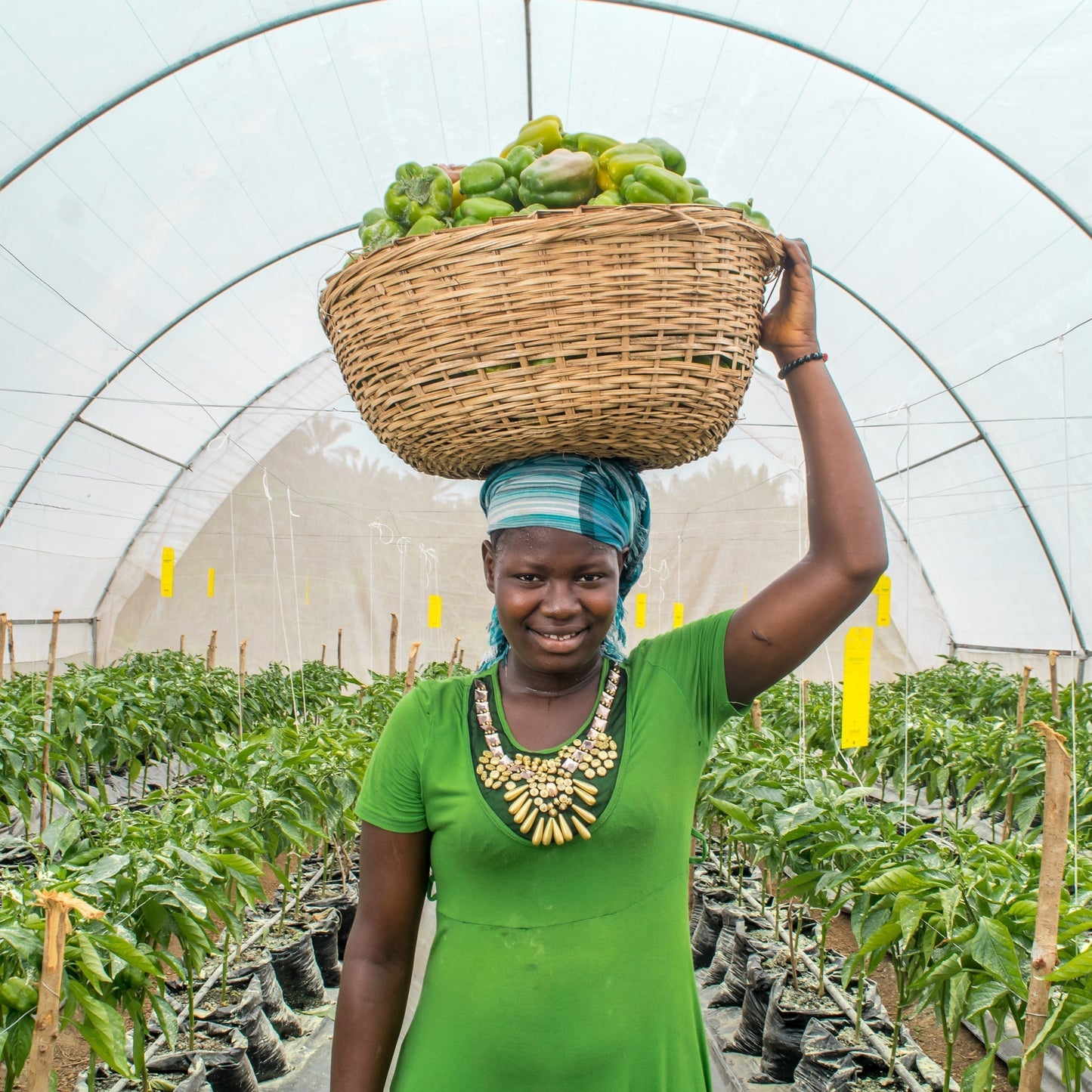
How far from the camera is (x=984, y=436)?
303 inches

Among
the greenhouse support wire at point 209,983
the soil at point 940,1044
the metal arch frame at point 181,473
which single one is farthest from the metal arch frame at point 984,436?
the greenhouse support wire at point 209,983

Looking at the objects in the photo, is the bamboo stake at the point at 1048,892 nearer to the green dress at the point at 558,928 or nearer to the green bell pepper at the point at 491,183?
the green dress at the point at 558,928

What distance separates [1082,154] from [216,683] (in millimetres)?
5836

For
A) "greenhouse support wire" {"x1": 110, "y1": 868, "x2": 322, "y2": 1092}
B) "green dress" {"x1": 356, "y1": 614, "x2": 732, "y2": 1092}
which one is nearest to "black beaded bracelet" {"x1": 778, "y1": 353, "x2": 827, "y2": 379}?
"green dress" {"x1": 356, "y1": 614, "x2": 732, "y2": 1092}

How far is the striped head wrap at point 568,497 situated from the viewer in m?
1.20

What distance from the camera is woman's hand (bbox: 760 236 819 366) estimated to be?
121 centimetres

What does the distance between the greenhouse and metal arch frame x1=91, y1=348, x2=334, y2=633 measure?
5cm

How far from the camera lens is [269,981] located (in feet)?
10.3

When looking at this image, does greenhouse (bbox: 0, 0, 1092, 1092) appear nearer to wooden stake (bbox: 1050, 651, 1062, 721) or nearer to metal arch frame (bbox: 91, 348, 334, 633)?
metal arch frame (bbox: 91, 348, 334, 633)

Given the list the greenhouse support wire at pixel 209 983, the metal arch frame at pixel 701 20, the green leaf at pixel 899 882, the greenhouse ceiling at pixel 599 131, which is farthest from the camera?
the metal arch frame at pixel 701 20

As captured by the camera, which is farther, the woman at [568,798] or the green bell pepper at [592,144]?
the green bell pepper at [592,144]

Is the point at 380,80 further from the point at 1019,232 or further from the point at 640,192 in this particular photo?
the point at 640,192

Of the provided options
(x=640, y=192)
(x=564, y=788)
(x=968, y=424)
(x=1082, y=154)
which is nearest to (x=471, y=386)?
(x=640, y=192)

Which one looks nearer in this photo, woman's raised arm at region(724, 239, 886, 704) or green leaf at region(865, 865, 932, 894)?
woman's raised arm at region(724, 239, 886, 704)
